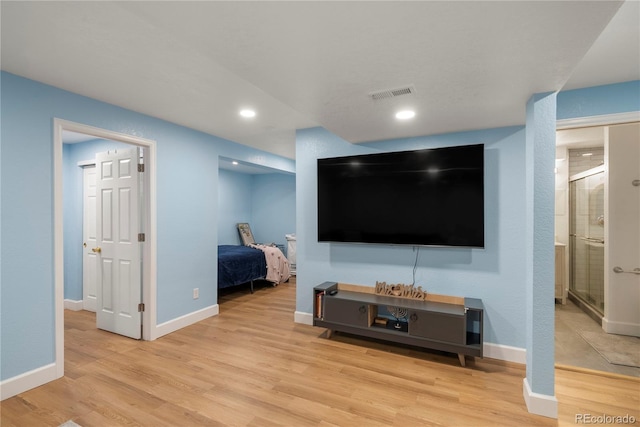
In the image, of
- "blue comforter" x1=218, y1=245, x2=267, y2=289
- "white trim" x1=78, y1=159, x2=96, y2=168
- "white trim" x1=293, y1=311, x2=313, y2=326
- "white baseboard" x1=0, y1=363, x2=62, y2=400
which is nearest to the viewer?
"white baseboard" x1=0, y1=363, x2=62, y2=400

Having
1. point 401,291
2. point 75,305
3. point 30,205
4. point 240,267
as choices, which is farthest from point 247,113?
point 75,305

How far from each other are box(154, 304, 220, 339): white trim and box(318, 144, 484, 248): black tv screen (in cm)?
185

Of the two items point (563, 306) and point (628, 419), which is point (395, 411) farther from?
point (563, 306)

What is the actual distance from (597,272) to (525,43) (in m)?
3.79

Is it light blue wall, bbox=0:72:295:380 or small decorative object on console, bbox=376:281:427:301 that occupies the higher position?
light blue wall, bbox=0:72:295:380

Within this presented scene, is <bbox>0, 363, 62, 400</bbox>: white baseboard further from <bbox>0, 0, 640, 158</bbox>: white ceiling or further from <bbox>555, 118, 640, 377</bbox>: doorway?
<bbox>555, 118, 640, 377</bbox>: doorway

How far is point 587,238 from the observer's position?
4180mm

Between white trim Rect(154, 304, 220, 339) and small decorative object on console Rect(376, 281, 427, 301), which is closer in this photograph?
small decorative object on console Rect(376, 281, 427, 301)

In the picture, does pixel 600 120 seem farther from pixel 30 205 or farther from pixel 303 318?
→ pixel 30 205

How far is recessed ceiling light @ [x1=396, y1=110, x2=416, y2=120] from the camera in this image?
2.44m

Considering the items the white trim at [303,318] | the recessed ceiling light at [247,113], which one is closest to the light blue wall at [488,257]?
the white trim at [303,318]

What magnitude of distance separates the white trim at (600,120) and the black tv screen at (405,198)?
679 mm

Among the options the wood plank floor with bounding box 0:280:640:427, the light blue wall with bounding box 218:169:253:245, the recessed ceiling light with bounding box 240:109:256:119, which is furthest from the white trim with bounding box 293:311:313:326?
the light blue wall with bounding box 218:169:253:245

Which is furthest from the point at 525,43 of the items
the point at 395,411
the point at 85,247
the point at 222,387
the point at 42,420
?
the point at 85,247
